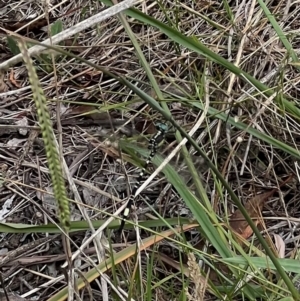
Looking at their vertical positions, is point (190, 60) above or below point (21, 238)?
above

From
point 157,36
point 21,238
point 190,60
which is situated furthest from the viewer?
point 157,36

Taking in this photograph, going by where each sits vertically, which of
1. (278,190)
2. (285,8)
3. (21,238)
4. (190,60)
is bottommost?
(21,238)

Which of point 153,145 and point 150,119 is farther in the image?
point 150,119

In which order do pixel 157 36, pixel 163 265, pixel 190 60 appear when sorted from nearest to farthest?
pixel 163 265 → pixel 190 60 → pixel 157 36

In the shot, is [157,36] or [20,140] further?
[157,36]

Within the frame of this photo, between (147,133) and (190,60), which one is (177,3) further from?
(147,133)

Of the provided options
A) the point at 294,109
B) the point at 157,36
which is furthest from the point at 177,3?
the point at 294,109

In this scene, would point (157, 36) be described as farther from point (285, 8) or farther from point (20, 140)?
point (20, 140)
